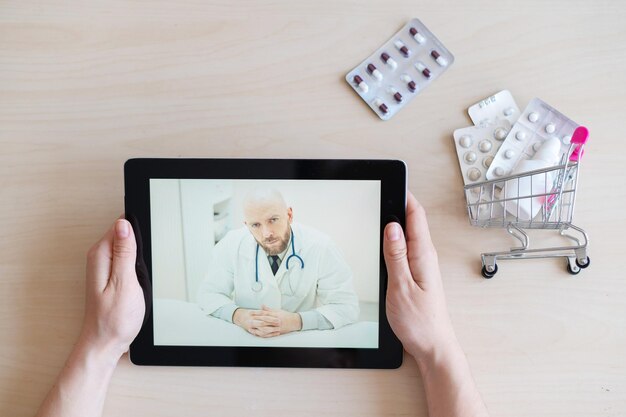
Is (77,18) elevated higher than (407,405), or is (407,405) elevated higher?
(77,18)

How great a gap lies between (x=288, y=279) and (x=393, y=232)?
0.58 feet

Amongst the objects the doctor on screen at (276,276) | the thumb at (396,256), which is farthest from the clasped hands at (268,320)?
the thumb at (396,256)

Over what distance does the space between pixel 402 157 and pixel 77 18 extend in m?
0.59

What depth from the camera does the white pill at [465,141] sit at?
863mm

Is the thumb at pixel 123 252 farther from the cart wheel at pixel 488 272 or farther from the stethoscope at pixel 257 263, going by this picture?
the cart wheel at pixel 488 272

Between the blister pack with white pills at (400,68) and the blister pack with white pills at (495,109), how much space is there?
8cm

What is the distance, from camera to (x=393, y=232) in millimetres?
784

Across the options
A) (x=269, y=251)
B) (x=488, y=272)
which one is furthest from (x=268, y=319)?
(x=488, y=272)

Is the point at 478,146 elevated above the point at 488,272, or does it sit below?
above

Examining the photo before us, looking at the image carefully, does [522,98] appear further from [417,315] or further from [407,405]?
[407,405]

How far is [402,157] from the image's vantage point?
877mm

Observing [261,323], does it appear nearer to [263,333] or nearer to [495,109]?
[263,333]

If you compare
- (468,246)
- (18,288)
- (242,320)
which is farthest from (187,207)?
(468,246)

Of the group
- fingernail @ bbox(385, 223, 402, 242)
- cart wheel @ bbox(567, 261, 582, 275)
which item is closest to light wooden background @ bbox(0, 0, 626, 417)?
cart wheel @ bbox(567, 261, 582, 275)
